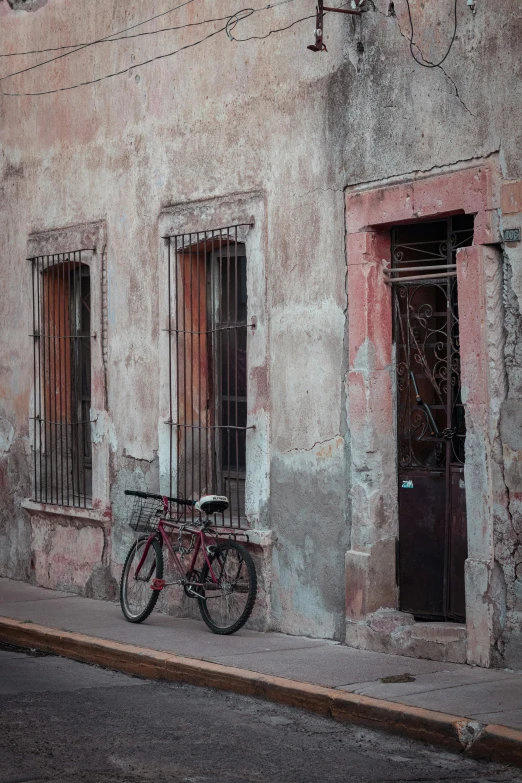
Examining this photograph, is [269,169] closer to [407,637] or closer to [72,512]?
[407,637]

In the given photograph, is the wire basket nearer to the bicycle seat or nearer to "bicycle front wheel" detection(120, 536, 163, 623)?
"bicycle front wheel" detection(120, 536, 163, 623)

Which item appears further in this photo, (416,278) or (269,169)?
(269,169)

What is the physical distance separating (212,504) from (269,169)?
2554 millimetres

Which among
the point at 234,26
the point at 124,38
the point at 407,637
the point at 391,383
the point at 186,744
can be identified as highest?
the point at 124,38

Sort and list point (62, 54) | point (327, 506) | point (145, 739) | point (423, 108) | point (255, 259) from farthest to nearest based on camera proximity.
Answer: point (62, 54) < point (255, 259) < point (327, 506) < point (423, 108) < point (145, 739)

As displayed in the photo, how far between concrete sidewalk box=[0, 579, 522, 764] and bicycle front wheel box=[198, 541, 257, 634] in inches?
5.0

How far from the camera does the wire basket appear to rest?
10492mm

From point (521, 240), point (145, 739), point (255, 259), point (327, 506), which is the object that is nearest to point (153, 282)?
point (255, 259)

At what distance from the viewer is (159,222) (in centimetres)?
1097

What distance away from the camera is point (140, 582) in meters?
10.5

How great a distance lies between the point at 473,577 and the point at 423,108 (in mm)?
3049

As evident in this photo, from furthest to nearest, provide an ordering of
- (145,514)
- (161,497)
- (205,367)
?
(145,514) < (205,367) < (161,497)

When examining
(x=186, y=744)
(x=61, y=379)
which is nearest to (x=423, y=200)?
(x=186, y=744)

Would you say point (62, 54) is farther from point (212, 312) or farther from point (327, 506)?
point (327, 506)
